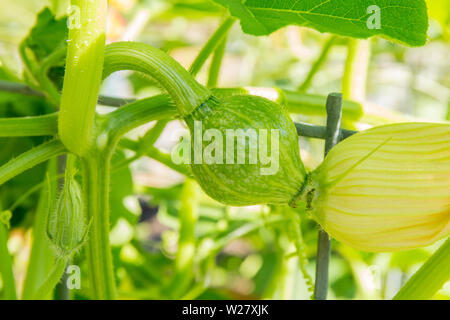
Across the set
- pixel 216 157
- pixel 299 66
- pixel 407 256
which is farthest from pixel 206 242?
pixel 299 66

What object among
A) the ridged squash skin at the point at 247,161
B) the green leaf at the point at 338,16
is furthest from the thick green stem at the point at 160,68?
the green leaf at the point at 338,16

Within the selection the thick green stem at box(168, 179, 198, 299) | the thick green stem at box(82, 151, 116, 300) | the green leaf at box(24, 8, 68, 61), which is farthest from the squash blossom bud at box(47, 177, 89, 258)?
Result: the thick green stem at box(168, 179, 198, 299)

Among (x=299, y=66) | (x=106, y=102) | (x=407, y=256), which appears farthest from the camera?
(x=299, y=66)

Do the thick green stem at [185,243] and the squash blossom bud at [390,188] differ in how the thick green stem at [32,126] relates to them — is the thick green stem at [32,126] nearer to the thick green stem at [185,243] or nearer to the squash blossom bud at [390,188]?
the squash blossom bud at [390,188]

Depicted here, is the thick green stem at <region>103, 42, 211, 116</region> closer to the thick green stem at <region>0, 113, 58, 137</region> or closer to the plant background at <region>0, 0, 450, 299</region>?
the thick green stem at <region>0, 113, 58, 137</region>

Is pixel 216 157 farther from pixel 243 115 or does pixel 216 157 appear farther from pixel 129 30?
pixel 129 30

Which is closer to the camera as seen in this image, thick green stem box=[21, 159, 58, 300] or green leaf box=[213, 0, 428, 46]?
green leaf box=[213, 0, 428, 46]
